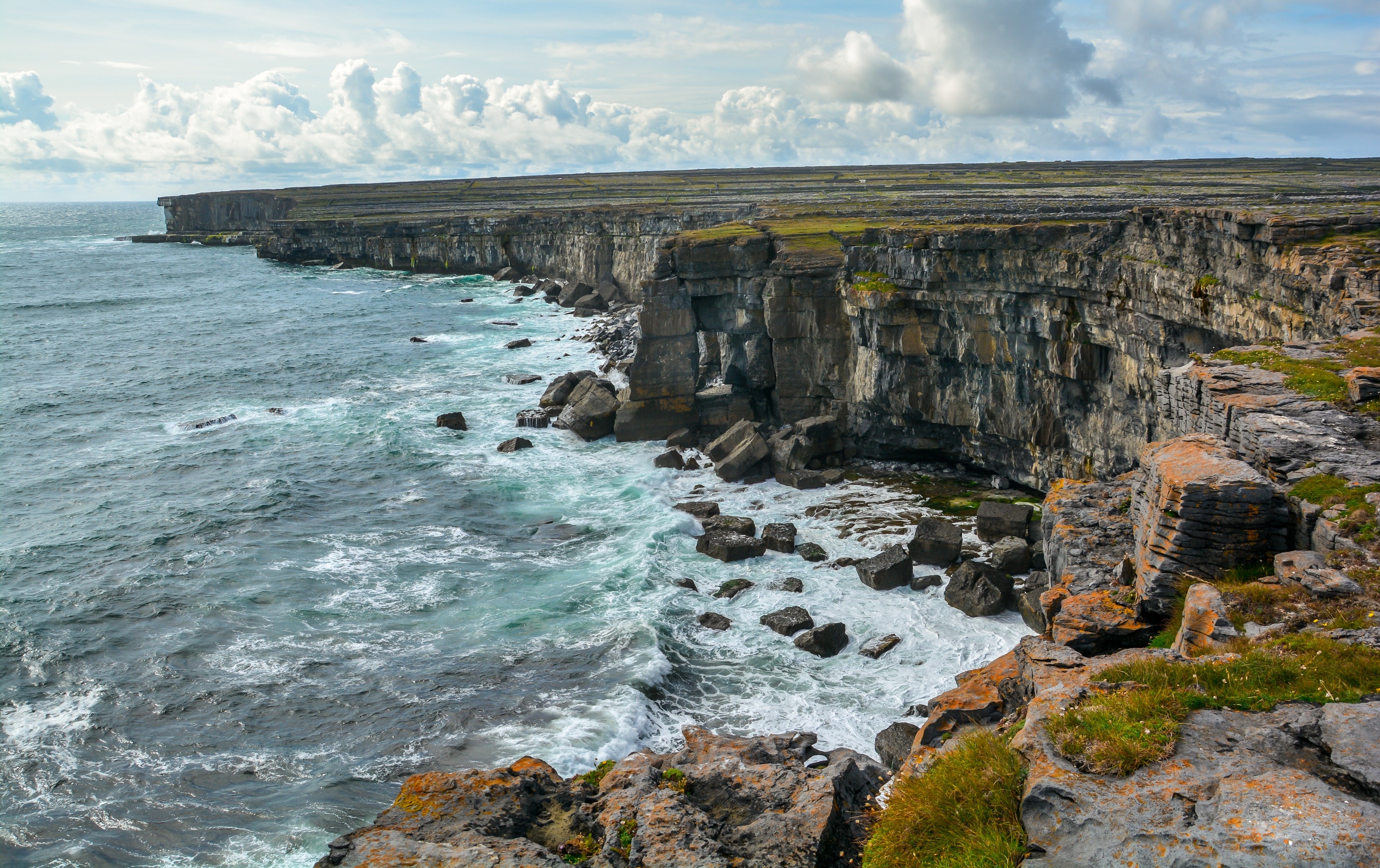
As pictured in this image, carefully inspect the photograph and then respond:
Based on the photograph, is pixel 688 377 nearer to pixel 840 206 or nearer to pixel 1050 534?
pixel 1050 534

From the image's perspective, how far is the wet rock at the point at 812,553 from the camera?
28422mm

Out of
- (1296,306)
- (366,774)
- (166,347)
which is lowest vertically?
(366,774)

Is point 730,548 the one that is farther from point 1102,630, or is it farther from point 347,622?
point 1102,630

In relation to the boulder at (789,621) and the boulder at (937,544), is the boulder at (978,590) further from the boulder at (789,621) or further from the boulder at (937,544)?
the boulder at (789,621)

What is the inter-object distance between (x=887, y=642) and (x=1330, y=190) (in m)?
51.8

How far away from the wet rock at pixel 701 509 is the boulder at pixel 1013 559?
33.9ft

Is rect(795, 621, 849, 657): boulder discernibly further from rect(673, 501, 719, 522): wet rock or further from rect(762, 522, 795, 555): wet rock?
rect(673, 501, 719, 522): wet rock

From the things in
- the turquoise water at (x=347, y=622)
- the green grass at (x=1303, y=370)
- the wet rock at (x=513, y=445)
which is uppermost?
the green grass at (x=1303, y=370)

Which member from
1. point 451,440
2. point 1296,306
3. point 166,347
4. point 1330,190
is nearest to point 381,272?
point 166,347

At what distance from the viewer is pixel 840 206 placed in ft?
235

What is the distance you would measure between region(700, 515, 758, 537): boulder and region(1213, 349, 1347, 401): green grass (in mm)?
16201

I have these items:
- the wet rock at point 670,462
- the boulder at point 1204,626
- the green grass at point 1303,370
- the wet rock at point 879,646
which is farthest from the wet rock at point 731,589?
the boulder at point 1204,626

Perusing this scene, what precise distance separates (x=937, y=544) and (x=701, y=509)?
932 centimetres

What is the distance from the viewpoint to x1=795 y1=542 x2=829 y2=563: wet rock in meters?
28.4
